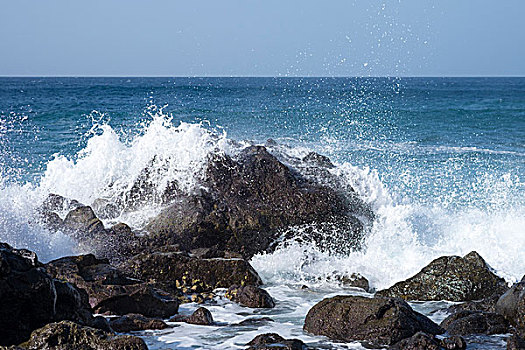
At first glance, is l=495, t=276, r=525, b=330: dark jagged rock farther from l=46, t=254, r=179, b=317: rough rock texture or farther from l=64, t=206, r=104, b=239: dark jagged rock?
l=64, t=206, r=104, b=239: dark jagged rock

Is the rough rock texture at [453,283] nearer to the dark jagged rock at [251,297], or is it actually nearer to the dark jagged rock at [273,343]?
the dark jagged rock at [251,297]

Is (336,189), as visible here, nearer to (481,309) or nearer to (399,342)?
(481,309)

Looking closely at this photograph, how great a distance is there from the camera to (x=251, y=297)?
255 inches

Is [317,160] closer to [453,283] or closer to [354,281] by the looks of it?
[354,281]

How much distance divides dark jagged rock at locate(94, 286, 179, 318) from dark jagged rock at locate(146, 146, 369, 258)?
1818mm

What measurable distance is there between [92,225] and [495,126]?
19347 mm

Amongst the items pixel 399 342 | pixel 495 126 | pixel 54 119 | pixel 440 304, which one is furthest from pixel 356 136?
pixel 399 342

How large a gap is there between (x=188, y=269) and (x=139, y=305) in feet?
3.83

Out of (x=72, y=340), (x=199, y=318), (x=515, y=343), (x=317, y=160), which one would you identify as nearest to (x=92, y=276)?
(x=199, y=318)

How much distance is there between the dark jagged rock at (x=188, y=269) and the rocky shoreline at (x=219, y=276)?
0.01 meters

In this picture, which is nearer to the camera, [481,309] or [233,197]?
[481,309]

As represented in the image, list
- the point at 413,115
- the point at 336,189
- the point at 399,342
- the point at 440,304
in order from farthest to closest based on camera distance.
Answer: the point at 413,115 → the point at 336,189 → the point at 440,304 → the point at 399,342

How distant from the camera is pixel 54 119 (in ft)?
77.5

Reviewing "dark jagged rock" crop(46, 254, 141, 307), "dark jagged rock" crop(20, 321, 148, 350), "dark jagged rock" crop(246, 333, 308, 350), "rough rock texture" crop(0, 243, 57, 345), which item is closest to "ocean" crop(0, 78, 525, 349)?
"dark jagged rock" crop(246, 333, 308, 350)
